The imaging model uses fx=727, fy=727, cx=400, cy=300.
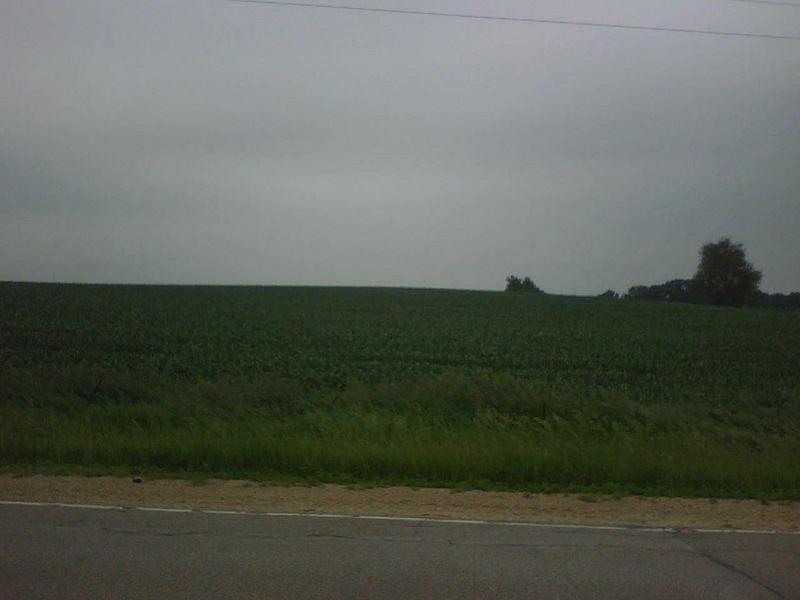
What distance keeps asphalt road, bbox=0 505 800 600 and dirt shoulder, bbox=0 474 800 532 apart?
53 centimetres

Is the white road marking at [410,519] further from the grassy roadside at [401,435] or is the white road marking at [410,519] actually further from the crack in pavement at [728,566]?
the grassy roadside at [401,435]

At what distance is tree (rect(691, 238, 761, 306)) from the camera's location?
93.1 meters

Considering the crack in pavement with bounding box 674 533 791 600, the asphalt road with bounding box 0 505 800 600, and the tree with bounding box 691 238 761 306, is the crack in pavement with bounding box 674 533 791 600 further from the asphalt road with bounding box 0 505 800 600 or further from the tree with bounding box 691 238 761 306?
the tree with bounding box 691 238 761 306

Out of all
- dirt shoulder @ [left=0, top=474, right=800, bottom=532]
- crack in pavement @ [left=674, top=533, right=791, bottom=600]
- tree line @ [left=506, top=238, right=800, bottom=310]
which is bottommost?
dirt shoulder @ [left=0, top=474, right=800, bottom=532]

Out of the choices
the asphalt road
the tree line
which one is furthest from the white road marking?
the tree line

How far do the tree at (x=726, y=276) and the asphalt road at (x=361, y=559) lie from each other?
94197mm

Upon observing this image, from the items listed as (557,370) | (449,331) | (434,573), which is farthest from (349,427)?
(449,331)

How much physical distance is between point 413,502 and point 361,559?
2.68 metres

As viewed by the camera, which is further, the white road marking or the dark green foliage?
the dark green foliage

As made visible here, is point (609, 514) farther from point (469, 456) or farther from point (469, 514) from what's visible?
point (469, 456)

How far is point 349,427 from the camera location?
45.8 feet

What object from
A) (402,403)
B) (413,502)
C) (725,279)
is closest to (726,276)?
(725,279)

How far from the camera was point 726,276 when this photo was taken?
308 ft

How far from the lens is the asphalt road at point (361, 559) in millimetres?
5777
